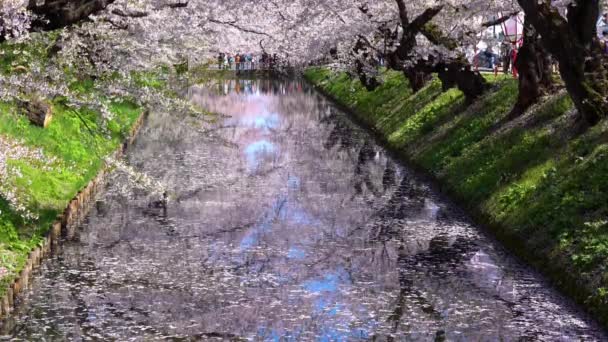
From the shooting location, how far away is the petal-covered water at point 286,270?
48.2 feet

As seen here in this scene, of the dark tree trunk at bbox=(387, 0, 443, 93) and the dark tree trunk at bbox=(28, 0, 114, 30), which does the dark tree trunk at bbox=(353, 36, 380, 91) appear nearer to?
the dark tree trunk at bbox=(387, 0, 443, 93)

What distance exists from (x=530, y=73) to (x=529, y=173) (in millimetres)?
7302

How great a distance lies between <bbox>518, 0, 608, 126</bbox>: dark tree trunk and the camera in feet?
74.1

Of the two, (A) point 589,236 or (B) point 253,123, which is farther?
(B) point 253,123

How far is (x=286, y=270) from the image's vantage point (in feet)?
60.3

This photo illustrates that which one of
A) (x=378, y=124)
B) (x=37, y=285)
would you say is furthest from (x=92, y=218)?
(x=378, y=124)

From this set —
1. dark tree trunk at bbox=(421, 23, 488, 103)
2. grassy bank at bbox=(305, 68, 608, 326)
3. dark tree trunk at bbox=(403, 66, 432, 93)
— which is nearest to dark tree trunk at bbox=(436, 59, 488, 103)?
dark tree trunk at bbox=(421, 23, 488, 103)

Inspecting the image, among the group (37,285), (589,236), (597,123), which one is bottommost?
(37,285)

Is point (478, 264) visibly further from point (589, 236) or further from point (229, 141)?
point (229, 141)

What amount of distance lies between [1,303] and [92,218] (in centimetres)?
816

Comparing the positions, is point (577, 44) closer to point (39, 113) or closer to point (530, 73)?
point (530, 73)

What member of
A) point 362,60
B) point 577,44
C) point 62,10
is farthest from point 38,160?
point 362,60

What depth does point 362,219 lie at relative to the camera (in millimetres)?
23781

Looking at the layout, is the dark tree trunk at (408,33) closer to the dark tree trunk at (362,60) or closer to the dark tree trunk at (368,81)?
the dark tree trunk at (362,60)
